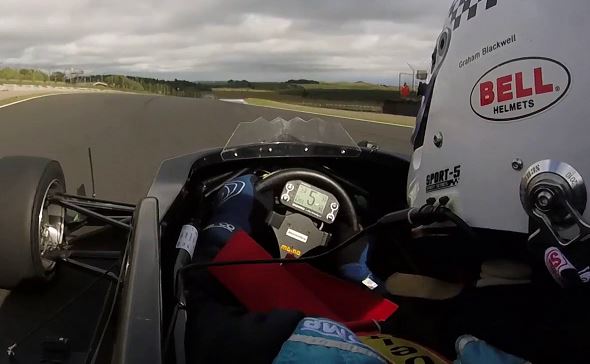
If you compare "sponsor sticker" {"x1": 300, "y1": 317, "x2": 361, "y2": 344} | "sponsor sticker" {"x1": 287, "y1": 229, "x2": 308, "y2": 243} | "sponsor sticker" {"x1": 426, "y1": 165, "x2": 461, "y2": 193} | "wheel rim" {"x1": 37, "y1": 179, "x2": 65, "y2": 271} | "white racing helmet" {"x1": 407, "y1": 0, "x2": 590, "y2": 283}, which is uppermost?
"white racing helmet" {"x1": 407, "y1": 0, "x2": 590, "y2": 283}

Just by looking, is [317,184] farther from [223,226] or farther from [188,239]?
[188,239]

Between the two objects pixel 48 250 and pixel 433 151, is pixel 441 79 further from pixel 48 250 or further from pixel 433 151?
pixel 48 250

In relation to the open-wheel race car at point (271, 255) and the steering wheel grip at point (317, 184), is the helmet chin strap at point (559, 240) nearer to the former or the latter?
the open-wheel race car at point (271, 255)

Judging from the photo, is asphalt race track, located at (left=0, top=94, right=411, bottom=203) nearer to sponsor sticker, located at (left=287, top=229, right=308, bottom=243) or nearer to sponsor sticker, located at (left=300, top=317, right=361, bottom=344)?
sponsor sticker, located at (left=287, top=229, right=308, bottom=243)

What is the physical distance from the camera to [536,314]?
1.36 metres

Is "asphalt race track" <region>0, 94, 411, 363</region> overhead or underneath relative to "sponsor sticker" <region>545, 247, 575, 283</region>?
underneath

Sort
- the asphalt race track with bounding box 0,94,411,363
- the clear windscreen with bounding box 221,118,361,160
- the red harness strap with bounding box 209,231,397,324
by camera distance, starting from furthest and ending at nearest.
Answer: the asphalt race track with bounding box 0,94,411,363, the clear windscreen with bounding box 221,118,361,160, the red harness strap with bounding box 209,231,397,324

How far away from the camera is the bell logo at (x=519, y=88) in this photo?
1.55 m

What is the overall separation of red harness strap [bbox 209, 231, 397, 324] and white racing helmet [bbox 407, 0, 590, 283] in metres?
0.52

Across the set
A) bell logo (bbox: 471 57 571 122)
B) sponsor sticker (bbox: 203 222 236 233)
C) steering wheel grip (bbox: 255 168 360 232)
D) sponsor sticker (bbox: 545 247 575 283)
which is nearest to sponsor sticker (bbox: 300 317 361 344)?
sponsor sticker (bbox: 545 247 575 283)

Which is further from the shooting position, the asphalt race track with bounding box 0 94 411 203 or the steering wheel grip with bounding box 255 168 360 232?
the asphalt race track with bounding box 0 94 411 203

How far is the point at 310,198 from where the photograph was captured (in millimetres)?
2904

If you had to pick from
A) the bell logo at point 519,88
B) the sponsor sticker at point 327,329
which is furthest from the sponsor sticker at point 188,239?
the bell logo at point 519,88

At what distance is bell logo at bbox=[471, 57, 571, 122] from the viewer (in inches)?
61.0
